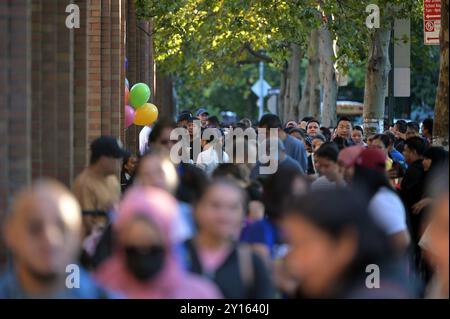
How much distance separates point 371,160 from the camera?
11.2m

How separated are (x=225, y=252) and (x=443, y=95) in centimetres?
971

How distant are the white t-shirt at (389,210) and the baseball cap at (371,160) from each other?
0.55m

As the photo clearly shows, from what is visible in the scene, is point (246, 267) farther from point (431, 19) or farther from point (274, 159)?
point (431, 19)

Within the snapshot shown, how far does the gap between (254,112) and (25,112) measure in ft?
263

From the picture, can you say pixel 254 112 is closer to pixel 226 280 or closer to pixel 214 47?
pixel 214 47

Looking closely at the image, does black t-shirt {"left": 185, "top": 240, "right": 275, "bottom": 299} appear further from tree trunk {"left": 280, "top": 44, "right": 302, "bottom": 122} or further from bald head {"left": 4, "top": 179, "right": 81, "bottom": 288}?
tree trunk {"left": 280, "top": 44, "right": 302, "bottom": 122}

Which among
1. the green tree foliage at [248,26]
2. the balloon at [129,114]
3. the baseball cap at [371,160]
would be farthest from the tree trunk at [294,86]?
the baseball cap at [371,160]

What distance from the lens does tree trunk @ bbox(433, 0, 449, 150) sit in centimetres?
1634

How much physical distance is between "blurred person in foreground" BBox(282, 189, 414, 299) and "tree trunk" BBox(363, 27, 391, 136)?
21731 millimetres

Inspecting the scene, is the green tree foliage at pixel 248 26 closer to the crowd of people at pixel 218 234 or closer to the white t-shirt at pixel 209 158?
the white t-shirt at pixel 209 158

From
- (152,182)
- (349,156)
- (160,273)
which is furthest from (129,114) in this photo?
(160,273)

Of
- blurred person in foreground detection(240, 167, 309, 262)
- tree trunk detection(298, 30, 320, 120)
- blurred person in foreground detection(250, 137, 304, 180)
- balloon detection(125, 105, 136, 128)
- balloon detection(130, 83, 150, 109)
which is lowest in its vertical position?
blurred person in foreground detection(240, 167, 309, 262)

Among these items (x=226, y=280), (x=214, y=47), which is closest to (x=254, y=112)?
(x=214, y=47)

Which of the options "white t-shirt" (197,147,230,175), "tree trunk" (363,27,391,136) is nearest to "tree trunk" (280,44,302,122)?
"tree trunk" (363,27,391,136)
